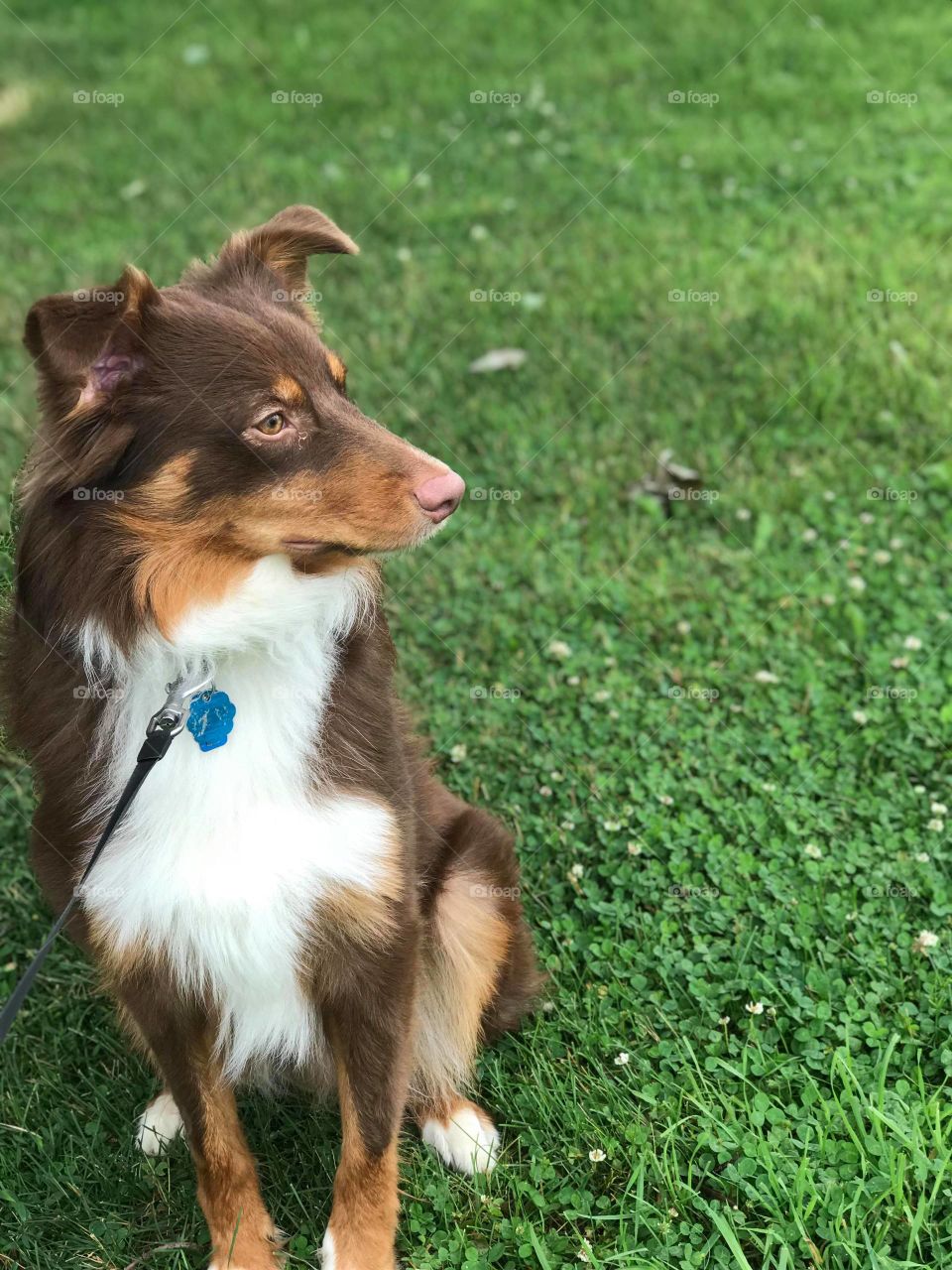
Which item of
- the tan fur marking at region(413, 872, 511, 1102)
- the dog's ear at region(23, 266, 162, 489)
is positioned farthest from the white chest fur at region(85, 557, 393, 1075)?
the tan fur marking at region(413, 872, 511, 1102)

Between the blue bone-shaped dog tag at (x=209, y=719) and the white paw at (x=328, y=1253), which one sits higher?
the blue bone-shaped dog tag at (x=209, y=719)

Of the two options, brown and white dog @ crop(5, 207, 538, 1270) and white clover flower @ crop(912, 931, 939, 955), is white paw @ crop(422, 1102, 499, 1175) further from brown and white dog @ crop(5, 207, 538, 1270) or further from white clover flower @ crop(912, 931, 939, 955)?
white clover flower @ crop(912, 931, 939, 955)

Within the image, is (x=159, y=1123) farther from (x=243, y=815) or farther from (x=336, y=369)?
(x=336, y=369)

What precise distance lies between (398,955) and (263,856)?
1.41 ft

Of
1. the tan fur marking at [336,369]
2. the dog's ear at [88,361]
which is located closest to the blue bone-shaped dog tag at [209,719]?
the dog's ear at [88,361]

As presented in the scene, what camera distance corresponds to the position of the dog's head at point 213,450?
2.25m

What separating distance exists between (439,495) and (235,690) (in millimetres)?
583

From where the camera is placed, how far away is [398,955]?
268 cm

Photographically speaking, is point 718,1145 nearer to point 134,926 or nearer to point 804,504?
point 134,926

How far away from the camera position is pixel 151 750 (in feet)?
7.78

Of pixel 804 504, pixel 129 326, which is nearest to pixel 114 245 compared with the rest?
pixel 804 504

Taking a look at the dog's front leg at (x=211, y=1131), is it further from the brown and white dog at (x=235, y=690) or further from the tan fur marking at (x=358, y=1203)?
the tan fur marking at (x=358, y=1203)

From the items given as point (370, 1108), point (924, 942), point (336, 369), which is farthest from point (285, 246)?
point (924, 942)

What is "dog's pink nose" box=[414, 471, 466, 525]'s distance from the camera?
237cm
